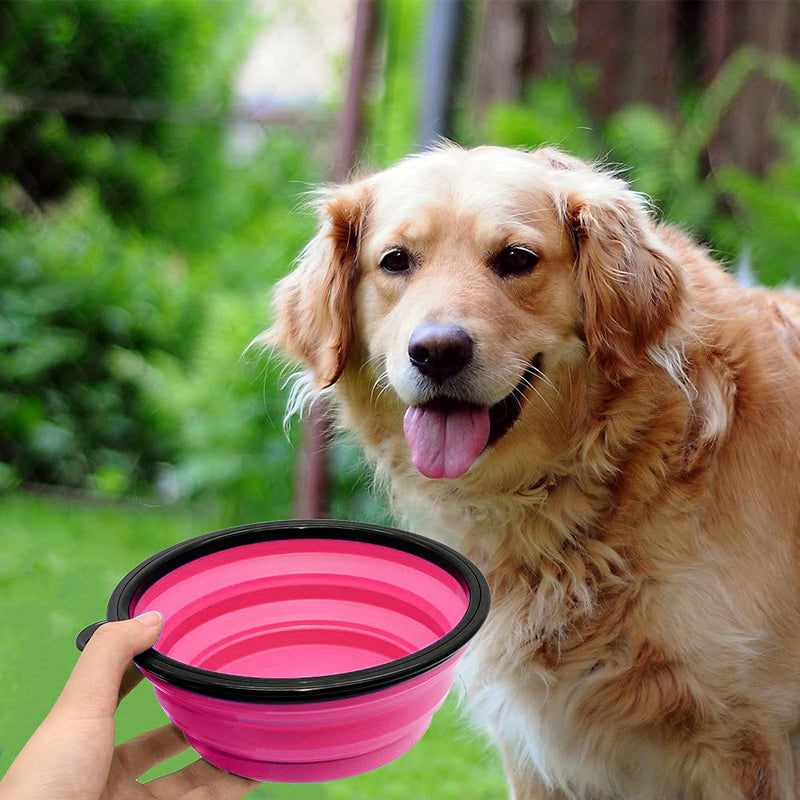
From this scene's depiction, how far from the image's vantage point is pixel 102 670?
1.37m

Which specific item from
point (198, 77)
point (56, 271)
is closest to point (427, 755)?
point (56, 271)

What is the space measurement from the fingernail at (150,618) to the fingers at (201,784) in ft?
1.13

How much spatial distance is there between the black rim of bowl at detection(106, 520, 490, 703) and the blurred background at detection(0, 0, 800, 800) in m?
1.68

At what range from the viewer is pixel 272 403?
158 inches

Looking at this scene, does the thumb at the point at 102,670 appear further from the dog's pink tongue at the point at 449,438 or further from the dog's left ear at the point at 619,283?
the dog's left ear at the point at 619,283

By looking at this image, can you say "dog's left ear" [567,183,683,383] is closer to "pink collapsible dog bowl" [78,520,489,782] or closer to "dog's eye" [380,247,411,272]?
"dog's eye" [380,247,411,272]

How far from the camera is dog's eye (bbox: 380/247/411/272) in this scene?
79.9 inches

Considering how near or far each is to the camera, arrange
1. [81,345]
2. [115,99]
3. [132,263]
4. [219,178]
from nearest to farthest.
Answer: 1. [81,345]
2. [132,263]
3. [115,99]
4. [219,178]

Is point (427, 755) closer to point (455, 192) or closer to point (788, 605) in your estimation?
point (788, 605)

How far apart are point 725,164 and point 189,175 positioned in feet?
9.03

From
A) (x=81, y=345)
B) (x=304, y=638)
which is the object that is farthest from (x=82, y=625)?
(x=304, y=638)

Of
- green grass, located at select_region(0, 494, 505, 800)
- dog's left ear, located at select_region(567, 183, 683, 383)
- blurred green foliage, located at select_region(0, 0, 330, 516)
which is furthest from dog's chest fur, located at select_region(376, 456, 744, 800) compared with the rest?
blurred green foliage, located at select_region(0, 0, 330, 516)

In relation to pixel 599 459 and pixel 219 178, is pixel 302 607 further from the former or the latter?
pixel 219 178

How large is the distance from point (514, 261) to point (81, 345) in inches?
122
